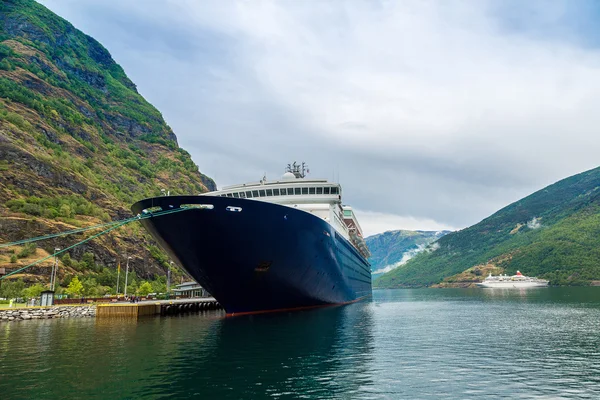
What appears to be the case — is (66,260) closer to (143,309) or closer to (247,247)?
(143,309)

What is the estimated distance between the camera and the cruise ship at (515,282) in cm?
15562

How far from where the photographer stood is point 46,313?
44000mm

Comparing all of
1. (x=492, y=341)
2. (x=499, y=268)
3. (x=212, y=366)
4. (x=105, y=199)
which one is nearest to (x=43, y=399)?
(x=212, y=366)

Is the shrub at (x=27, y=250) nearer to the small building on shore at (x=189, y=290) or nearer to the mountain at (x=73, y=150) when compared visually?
the mountain at (x=73, y=150)

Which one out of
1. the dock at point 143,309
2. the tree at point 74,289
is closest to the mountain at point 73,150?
the tree at point 74,289

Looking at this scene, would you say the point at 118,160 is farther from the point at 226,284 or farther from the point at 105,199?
the point at 226,284

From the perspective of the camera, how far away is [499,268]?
646ft

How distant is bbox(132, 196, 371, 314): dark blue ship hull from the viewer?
94.6ft

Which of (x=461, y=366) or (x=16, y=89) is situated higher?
(x=16, y=89)

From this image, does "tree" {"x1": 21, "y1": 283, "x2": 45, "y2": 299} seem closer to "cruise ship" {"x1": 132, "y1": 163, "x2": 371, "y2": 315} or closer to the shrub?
the shrub

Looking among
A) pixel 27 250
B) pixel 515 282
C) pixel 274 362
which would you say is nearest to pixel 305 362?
pixel 274 362

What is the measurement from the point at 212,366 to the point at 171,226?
1413 centimetres

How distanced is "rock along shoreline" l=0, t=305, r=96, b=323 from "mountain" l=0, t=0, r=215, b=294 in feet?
54.9

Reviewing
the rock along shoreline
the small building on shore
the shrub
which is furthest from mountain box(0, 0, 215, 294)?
the rock along shoreline
